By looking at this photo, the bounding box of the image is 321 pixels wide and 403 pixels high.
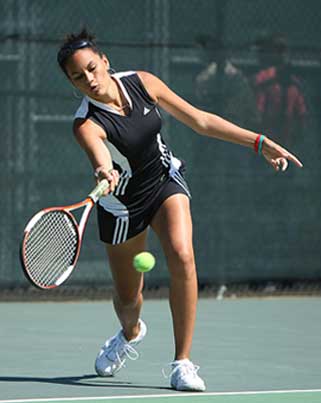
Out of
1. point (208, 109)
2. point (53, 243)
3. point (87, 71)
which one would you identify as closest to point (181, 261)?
point (53, 243)

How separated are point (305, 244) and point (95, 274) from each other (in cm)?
147

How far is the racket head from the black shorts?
485 millimetres

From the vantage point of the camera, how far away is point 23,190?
308 inches

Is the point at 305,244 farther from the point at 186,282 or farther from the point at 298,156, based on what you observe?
the point at 186,282

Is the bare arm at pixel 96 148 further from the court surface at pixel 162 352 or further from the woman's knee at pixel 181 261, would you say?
the court surface at pixel 162 352

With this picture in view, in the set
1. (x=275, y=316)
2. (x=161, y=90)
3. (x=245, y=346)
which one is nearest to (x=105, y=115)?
(x=161, y=90)

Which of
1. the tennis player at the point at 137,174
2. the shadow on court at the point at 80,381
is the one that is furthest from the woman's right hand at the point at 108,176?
the shadow on court at the point at 80,381

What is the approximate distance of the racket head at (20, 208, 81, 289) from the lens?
427 centimetres

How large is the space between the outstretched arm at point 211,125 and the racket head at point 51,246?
27.9 inches

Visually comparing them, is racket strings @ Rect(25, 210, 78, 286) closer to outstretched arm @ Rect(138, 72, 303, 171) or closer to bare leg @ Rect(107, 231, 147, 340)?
bare leg @ Rect(107, 231, 147, 340)

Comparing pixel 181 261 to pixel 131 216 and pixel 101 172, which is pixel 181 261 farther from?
pixel 101 172

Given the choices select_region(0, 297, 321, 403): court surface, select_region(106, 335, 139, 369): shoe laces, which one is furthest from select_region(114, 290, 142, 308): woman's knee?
select_region(0, 297, 321, 403): court surface

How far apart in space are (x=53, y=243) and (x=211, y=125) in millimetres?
835

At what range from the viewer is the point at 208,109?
8.18 m
